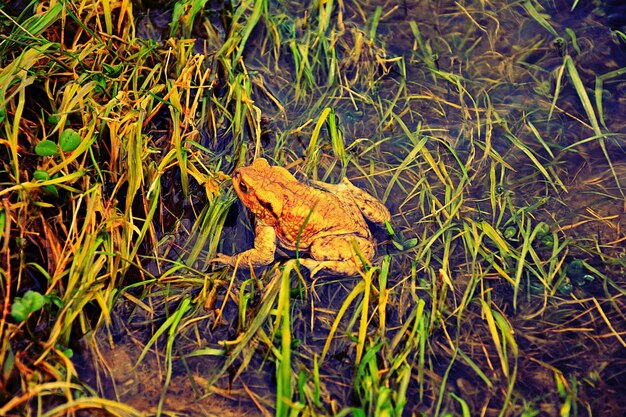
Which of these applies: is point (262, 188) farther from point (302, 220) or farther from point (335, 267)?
point (335, 267)

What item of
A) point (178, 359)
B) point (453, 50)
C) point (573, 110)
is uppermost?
point (453, 50)

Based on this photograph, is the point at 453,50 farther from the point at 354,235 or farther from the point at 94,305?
the point at 94,305

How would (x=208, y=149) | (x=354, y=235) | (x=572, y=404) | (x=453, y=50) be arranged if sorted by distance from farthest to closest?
1. (x=453, y=50)
2. (x=208, y=149)
3. (x=354, y=235)
4. (x=572, y=404)

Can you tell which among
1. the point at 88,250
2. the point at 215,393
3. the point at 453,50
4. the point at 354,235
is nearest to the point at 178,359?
the point at 215,393

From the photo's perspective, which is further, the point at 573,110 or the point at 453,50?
the point at 453,50

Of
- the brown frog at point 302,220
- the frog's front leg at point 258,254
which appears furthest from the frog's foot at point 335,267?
the frog's front leg at point 258,254

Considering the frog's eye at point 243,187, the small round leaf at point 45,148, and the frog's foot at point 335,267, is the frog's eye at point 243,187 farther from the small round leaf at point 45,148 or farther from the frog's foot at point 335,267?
the small round leaf at point 45,148
